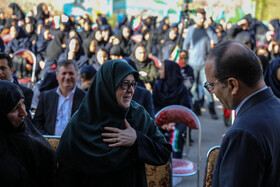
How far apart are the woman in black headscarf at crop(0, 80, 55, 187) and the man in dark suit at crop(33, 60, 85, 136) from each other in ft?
4.18

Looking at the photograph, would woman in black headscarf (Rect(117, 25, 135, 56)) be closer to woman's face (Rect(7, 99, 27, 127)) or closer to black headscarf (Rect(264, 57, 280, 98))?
black headscarf (Rect(264, 57, 280, 98))

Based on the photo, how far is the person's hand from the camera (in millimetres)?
1781

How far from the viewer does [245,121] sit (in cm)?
121

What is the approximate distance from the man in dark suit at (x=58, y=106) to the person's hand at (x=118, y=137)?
57.9 inches

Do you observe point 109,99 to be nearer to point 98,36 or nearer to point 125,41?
point 98,36

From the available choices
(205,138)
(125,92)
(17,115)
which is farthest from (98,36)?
(17,115)

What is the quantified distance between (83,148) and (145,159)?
36 centimetres

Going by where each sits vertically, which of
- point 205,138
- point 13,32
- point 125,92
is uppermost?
point 125,92

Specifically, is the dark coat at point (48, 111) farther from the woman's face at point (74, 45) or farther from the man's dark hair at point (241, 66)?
the woman's face at point (74, 45)

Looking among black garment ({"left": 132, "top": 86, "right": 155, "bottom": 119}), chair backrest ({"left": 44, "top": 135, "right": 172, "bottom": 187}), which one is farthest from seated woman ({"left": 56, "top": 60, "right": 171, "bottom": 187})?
black garment ({"left": 132, "top": 86, "right": 155, "bottom": 119})

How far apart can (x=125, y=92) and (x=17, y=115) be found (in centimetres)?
61

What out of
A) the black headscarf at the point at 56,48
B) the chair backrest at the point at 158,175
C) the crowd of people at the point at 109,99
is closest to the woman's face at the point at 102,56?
the crowd of people at the point at 109,99

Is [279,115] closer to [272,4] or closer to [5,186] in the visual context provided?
[5,186]

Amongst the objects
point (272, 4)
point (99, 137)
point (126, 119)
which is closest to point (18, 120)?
point (99, 137)
